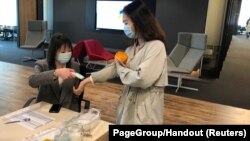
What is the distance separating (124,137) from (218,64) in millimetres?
5283

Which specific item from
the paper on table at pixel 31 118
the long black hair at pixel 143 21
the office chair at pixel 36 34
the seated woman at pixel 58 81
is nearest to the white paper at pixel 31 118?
the paper on table at pixel 31 118

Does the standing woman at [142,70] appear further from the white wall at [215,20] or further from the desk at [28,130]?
the white wall at [215,20]

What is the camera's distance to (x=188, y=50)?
5.14 meters

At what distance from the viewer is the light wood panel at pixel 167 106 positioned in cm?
344

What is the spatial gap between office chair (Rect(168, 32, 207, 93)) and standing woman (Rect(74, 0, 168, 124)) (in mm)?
3120

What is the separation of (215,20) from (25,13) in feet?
18.9

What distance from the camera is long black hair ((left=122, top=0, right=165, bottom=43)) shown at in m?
1.58

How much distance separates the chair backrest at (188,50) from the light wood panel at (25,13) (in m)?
5.21

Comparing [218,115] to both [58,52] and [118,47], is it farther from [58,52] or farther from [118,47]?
[118,47]

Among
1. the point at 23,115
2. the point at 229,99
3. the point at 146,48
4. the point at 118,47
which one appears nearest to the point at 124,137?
the point at 146,48

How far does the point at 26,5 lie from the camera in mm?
8086

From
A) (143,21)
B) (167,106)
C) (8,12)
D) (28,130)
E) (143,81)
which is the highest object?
(8,12)

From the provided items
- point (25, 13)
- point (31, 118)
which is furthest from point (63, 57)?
point (25, 13)
